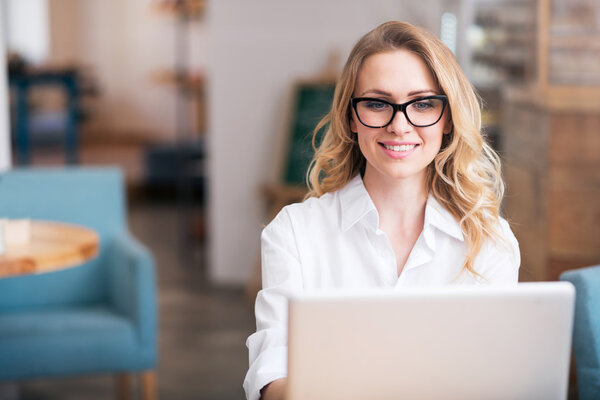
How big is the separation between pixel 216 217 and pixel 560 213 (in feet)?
7.25

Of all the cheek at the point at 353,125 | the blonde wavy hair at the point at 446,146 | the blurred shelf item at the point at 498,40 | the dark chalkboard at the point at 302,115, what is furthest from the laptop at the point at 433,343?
the blurred shelf item at the point at 498,40

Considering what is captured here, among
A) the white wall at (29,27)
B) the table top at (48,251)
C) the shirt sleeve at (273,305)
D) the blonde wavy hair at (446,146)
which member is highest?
the white wall at (29,27)

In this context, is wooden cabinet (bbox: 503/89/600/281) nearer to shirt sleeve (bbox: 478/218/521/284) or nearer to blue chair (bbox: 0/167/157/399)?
blue chair (bbox: 0/167/157/399)

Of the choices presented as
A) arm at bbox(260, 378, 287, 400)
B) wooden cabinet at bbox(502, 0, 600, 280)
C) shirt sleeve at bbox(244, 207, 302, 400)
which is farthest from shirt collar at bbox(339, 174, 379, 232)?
wooden cabinet at bbox(502, 0, 600, 280)

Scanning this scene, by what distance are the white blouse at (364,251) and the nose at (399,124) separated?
0.16m

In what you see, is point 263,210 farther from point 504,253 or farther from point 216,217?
point 504,253

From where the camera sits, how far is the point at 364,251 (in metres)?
1.46

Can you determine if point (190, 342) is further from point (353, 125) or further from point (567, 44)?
point (353, 125)

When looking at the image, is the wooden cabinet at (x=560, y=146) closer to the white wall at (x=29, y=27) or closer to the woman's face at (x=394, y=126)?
the woman's face at (x=394, y=126)

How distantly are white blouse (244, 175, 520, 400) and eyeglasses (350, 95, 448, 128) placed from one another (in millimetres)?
158

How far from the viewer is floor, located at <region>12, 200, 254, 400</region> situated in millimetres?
3322

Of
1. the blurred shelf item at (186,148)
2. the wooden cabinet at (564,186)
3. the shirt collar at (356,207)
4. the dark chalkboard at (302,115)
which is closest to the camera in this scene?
the shirt collar at (356,207)

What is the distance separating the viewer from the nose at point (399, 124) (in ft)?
4.44

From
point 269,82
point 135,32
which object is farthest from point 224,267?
point 135,32
